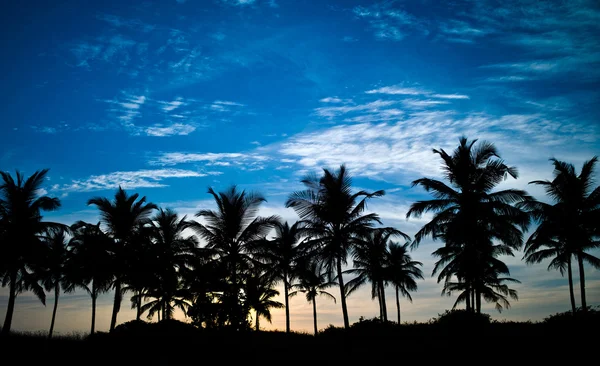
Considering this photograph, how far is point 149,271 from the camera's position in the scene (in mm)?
30453

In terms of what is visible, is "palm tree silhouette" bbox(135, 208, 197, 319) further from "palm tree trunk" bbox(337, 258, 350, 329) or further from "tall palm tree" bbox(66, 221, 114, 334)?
"palm tree trunk" bbox(337, 258, 350, 329)

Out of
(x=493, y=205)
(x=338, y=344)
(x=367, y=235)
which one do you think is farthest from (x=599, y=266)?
(x=338, y=344)

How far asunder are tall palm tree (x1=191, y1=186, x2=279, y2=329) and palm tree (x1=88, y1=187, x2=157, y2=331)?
5.13m

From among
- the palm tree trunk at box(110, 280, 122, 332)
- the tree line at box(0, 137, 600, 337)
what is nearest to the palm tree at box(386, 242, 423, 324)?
the tree line at box(0, 137, 600, 337)

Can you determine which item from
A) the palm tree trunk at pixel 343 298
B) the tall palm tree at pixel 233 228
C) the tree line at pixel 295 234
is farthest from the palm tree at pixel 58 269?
the palm tree trunk at pixel 343 298

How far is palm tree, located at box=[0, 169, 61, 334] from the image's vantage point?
25.1m

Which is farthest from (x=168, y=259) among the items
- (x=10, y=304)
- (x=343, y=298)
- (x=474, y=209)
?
(x=474, y=209)

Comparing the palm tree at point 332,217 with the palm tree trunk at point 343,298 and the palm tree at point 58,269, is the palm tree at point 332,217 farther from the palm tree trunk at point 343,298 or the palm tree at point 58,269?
the palm tree at point 58,269

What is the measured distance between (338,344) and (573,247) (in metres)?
17.5

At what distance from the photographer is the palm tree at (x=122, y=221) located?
28.6 m

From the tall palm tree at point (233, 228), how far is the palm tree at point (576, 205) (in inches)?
741

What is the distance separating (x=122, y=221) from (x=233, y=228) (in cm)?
868

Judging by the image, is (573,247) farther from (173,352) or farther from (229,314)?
(173,352)

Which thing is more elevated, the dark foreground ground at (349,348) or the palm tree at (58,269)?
the palm tree at (58,269)
